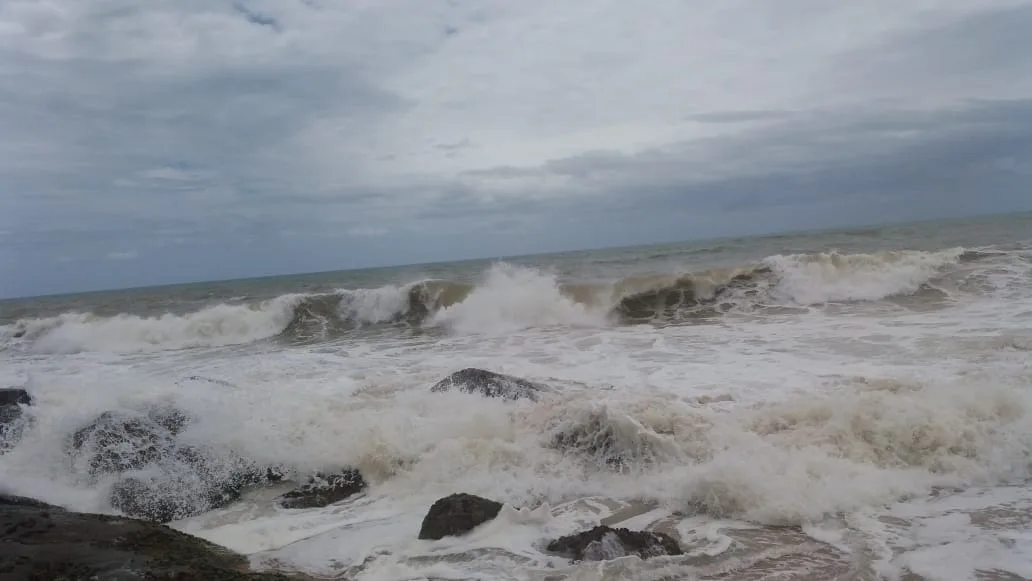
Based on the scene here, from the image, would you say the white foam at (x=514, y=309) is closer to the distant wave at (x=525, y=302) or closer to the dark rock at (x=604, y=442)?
the distant wave at (x=525, y=302)

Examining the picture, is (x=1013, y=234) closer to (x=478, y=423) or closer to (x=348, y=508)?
(x=478, y=423)

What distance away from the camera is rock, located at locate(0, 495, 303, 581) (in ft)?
12.1

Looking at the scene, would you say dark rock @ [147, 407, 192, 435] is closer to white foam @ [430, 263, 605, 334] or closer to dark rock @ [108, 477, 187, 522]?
dark rock @ [108, 477, 187, 522]

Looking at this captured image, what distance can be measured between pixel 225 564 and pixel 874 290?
16.9m

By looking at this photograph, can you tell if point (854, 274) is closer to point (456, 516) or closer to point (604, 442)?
point (604, 442)

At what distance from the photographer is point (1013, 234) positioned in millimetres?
28438

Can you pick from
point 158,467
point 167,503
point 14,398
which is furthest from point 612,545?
point 14,398

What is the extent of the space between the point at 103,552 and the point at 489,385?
188 inches

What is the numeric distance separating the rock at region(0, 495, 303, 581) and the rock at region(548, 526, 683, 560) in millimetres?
1757

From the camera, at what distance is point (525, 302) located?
59.2 feet

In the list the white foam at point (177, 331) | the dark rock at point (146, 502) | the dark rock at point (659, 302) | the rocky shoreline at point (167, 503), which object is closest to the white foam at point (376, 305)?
the white foam at point (177, 331)

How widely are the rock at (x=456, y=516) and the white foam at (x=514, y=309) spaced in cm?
1135

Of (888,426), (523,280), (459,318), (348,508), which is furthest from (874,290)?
(348,508)

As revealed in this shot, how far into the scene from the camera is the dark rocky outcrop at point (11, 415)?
23.0 feet
